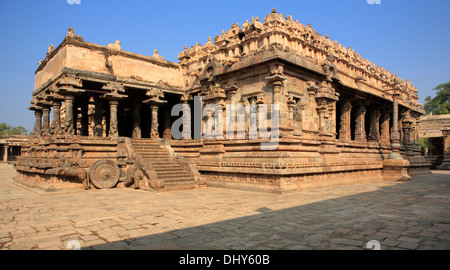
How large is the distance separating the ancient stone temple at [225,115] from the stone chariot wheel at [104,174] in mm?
40

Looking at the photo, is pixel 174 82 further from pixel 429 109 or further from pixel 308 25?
pixel 429 109

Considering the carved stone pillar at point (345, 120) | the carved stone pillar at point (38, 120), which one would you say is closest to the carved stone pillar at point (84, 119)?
the carved stone pillar at point (38, 120)

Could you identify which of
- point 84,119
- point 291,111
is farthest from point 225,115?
point 84,119

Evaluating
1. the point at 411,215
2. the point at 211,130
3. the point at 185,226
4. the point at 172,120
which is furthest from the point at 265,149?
the point at 172,120

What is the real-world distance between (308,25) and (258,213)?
40.8ft

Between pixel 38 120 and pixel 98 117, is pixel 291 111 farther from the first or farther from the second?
pixel 38 120

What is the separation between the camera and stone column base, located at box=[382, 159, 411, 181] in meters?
15.6

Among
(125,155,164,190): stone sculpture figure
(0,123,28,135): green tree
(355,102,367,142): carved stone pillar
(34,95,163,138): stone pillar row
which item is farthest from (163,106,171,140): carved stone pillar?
(0,123,28,135): green tree

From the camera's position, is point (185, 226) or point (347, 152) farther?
point (347, 152)

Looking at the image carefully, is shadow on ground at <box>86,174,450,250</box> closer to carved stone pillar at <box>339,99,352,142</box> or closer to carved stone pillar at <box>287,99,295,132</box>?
carved stone pillar at <box>287,99,295,132</box>

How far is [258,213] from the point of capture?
6688 mm

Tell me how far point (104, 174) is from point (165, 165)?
8.47 ft

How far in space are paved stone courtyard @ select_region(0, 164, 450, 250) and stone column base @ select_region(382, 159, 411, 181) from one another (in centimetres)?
751

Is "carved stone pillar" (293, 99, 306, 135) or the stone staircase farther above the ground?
"carved stone pillar" (293, 99, 306, 135)
